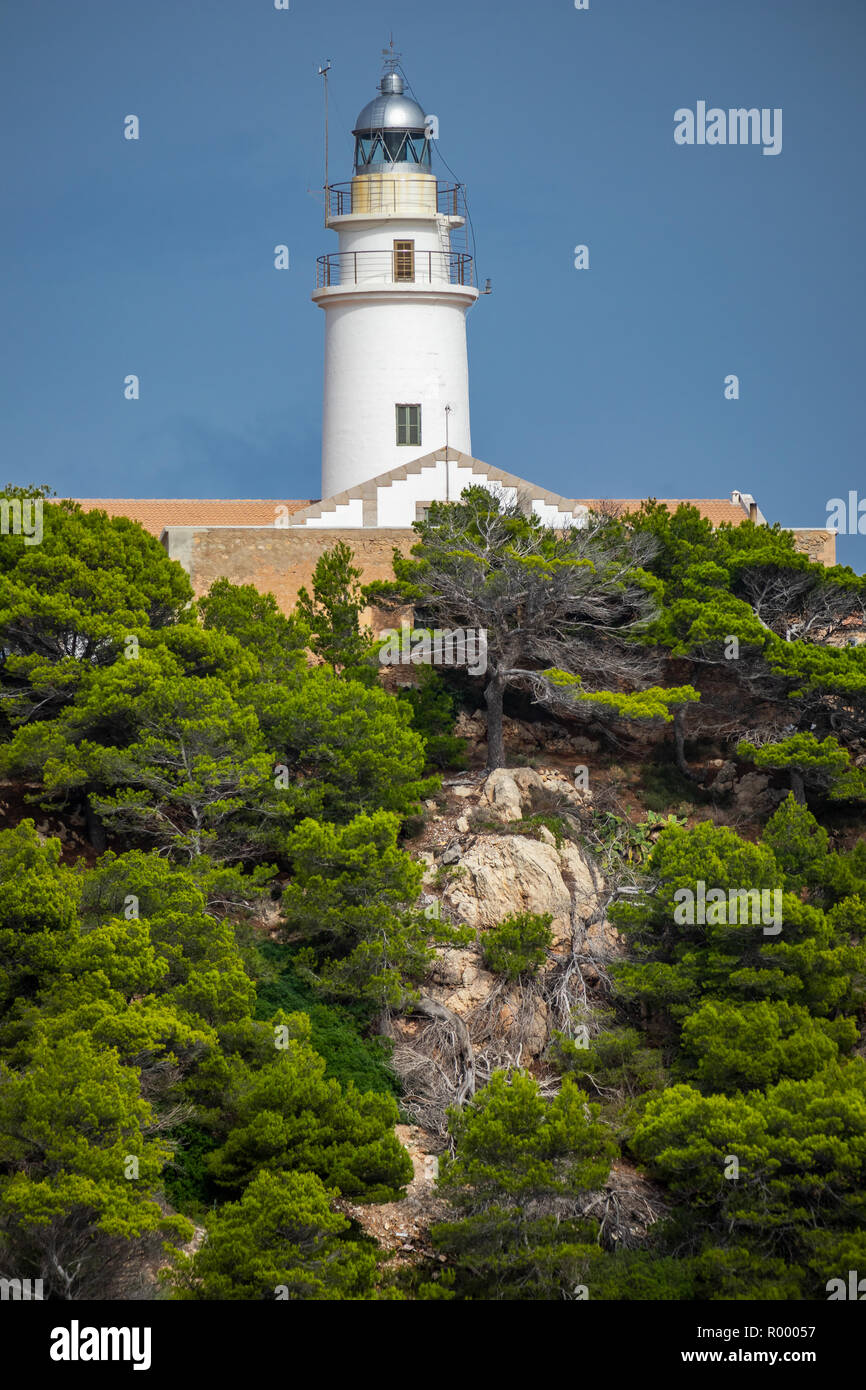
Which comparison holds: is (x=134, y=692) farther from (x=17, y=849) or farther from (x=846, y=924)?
(x=846, y=924)

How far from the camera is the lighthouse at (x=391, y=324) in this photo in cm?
3906

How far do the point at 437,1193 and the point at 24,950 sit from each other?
538cm

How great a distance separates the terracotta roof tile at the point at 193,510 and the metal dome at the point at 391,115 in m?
7.51

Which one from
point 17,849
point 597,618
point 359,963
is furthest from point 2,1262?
point 597,618

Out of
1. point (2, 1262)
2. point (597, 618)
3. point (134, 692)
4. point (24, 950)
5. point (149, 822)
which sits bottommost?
point (2, 1262)

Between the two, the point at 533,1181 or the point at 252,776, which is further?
the point at 252,776

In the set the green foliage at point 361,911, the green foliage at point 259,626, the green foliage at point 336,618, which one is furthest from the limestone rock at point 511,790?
the green foliage at point 259,626

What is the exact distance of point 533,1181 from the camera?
22969 millimetres

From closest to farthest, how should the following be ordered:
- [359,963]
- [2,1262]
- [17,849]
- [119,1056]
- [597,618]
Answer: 1. [2,1262]
2. [119,1056]
3. [17,849]
4. [359,963]
5. [597,618]

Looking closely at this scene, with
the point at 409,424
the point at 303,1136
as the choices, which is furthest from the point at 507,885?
the point at 409,424

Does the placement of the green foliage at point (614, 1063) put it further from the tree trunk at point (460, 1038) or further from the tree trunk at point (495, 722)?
the tree trunk at point (495, 722)

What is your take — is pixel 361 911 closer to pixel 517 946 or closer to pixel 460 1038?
pixel 460 1038

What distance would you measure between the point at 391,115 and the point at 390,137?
513 millimetres

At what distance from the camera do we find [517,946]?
2861 cm
